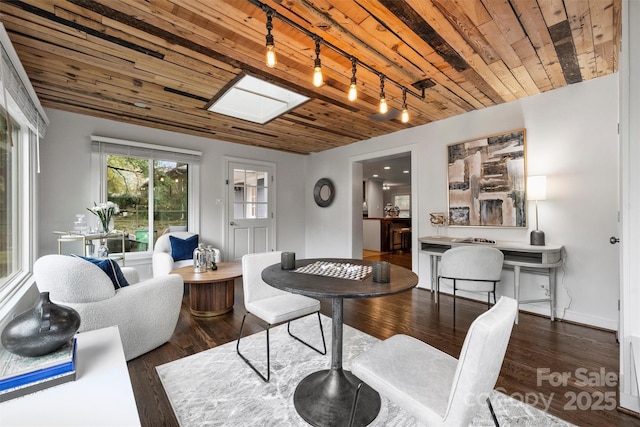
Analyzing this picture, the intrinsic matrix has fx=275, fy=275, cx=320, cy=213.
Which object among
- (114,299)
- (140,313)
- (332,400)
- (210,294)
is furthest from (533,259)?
(114,299)

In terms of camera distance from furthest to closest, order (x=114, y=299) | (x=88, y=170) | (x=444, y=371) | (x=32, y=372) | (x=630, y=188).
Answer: (x=88, y=170)
(x=114, y=299)
(x=630, y=188)
(x=444, y=371)
(x=32, y=372)

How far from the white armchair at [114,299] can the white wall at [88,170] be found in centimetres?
220

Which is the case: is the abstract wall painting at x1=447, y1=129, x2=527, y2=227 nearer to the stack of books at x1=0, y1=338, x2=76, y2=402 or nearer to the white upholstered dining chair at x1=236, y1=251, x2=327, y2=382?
the white upholstered dining chair at x1=236, y1=251, x2=327, y2=382

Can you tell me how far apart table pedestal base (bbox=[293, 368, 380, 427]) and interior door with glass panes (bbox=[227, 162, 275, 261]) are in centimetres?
351

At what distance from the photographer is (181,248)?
153 inches

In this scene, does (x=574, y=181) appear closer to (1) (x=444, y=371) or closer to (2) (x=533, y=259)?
(2) (x=533, y=259)

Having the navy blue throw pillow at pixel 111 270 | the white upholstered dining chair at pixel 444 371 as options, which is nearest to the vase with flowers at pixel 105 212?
the navy blue throw pillow at pixel 111 270

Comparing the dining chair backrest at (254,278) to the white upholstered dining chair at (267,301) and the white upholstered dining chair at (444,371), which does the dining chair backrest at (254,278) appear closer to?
the white upholstered dining chair at (267,301)

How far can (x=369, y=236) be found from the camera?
759cm

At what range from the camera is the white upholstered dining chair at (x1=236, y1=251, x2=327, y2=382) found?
71.6 inches

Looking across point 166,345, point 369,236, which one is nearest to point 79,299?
point 166,345

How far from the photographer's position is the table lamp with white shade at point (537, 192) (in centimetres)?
273

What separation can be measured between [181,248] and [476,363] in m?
3.89

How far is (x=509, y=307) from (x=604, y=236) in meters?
2.55
